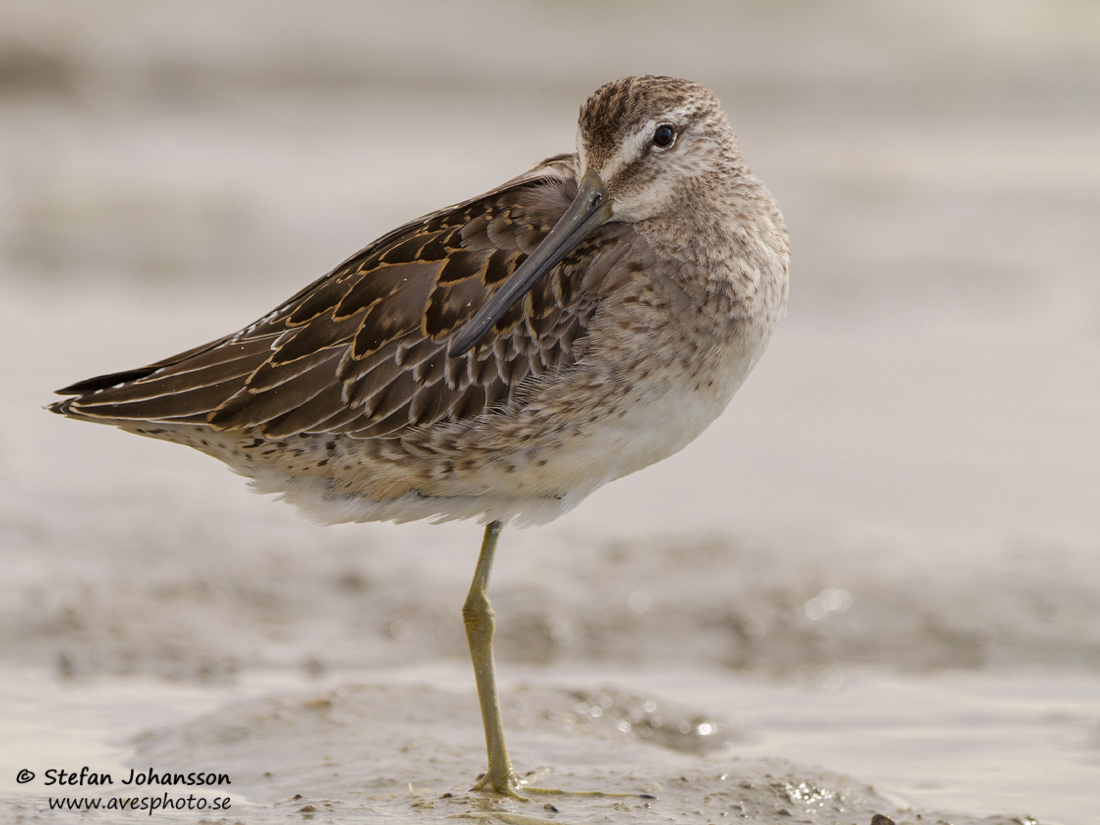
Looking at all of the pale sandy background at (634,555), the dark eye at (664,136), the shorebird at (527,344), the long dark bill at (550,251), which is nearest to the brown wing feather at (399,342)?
the shorebird at (527,344)

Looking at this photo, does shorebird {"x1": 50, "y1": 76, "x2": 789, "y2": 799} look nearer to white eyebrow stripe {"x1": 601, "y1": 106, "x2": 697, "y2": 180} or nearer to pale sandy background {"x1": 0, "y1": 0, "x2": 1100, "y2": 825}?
white eyebrow stripe {"x1": 601, "y1": 106, "x2": 697, "y2": 180}

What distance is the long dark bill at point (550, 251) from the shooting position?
390cm

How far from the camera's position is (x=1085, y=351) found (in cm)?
835

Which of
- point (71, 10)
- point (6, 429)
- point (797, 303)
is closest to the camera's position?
point (6, 429)

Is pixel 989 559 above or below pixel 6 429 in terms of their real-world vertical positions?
below

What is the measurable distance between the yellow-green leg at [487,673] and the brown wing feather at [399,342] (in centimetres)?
50

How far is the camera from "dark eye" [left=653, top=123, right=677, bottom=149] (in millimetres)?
4020

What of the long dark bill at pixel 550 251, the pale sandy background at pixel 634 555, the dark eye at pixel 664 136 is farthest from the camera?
the pale sandy background at pixel 634 555

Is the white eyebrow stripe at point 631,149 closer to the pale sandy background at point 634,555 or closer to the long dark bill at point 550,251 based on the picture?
the long dark bill at point 550,251

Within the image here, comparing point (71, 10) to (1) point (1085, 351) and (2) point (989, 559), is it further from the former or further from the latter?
(2) point (989, 559)

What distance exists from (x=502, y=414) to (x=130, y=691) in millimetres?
1816

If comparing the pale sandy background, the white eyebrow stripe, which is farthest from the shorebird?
the pale sandy background

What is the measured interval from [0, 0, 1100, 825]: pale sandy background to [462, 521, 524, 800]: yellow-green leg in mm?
143

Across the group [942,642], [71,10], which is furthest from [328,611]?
[71,10]
